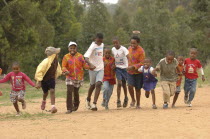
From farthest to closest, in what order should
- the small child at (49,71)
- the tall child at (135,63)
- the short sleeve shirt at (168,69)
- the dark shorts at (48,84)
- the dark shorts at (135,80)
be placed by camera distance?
the dark shorts at (135,80)
the short sleeve shirt at (168,69)
the tall child at (135,63)
the dark shorts at (48,84)
the small child at (49,71)

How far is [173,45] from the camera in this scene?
2094 inches

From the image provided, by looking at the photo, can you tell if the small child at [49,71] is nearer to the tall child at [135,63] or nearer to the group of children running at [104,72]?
the group of children running at [104,72]

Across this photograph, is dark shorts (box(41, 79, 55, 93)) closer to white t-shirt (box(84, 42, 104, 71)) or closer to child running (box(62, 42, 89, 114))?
child running (box(62, 42, 89, 114))

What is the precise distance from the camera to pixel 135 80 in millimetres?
12227

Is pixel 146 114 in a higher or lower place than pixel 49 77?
lower

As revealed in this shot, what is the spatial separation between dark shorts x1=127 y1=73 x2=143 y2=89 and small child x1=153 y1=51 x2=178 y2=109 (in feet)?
1.92

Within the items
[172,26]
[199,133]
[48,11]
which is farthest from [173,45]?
[199,133]

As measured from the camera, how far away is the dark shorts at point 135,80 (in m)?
12.2

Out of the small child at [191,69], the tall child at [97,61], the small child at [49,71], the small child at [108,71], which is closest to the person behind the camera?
the small child at [49,71]

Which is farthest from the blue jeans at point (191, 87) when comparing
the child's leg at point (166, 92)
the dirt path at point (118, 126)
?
the dirt path at point (118, 126)

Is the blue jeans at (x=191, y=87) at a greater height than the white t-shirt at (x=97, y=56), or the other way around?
the white t-shirt at (x=97, y=56)

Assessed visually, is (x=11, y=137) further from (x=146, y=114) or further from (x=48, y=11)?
(x=48, y=11)

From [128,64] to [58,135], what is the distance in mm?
4828

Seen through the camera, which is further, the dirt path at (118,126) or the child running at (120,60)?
the child running at (120,60)
